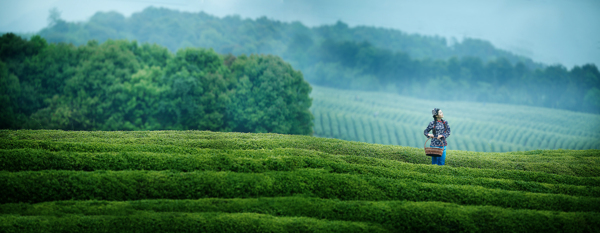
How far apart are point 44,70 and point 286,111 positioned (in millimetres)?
26785

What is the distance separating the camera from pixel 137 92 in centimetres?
4319

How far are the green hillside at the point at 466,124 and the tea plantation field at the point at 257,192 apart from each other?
50029 mm

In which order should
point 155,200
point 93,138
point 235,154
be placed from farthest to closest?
point 93,138 < point 235,154 < point 155,200

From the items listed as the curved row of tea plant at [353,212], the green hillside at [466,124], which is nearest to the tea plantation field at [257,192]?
the curved row of tea plant at [353,212]

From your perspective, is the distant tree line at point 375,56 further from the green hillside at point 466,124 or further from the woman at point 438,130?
the woman at point 438,130

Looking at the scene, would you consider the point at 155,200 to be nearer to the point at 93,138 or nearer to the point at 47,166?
the point at 47,166

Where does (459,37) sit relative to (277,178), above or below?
above

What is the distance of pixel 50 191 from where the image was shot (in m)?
10.6

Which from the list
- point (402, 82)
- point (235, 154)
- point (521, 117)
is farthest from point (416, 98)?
point (235, 154)

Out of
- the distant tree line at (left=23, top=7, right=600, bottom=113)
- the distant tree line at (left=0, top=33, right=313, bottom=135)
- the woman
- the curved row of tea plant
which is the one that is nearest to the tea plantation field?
the curved row of tea plant

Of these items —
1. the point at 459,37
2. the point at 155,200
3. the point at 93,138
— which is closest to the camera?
the point at 155,200

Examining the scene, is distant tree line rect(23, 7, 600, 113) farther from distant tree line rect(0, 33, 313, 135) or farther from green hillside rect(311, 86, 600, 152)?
distant tree line rect(0, 33, 313, 135)

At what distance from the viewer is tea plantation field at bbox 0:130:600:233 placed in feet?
32.1

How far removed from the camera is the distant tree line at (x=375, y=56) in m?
76.8
